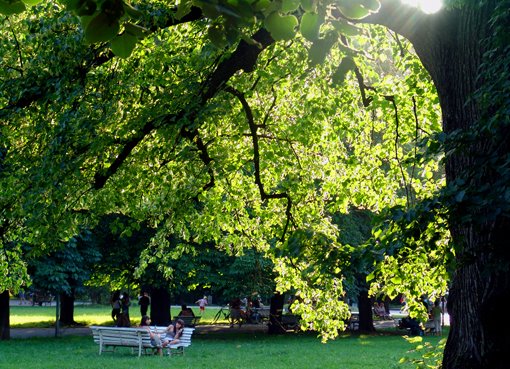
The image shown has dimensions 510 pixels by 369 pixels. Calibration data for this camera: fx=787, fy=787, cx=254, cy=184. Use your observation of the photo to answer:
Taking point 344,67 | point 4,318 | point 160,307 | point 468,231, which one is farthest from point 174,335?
point 344,67

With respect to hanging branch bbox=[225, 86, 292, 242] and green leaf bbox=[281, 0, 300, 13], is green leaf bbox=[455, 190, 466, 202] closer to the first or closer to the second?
green leaf bbox=[281, 0, 300, 13]

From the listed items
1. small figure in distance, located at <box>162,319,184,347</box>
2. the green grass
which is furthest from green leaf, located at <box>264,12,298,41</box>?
the green grass

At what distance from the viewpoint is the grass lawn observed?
18.9 m

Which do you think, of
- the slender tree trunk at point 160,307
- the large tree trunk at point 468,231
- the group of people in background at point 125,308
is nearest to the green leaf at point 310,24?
the large tree trunk at point 468,231

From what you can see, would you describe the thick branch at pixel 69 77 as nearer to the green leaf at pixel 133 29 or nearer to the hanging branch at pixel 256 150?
the hanging branch at pixel 256 150

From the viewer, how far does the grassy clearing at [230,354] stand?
62.0 feet

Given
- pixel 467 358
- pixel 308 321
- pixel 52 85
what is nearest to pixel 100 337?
pixel 308 321

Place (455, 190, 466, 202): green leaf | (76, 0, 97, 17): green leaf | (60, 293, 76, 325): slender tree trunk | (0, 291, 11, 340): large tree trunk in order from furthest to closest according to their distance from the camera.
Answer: (60, 293, 76, 325): slender tree trunk → (0, 291, 11, 340): large tree trunk → (455, 190, 466, 202): green leaf → (76, 0, 97, 17): green leaf

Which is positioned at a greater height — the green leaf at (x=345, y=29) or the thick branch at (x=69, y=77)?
the thick branch at (x=69, y=77)

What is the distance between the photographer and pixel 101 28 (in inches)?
94.4

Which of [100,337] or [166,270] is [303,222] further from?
[100,337]

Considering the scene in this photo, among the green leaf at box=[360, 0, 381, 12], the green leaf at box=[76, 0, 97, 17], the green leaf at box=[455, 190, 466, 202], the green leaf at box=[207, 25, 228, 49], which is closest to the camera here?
the green leaf at box=[360, 0, 381, 12]

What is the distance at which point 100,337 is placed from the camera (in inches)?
872

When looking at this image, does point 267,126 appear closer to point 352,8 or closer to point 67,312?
point 352,8
